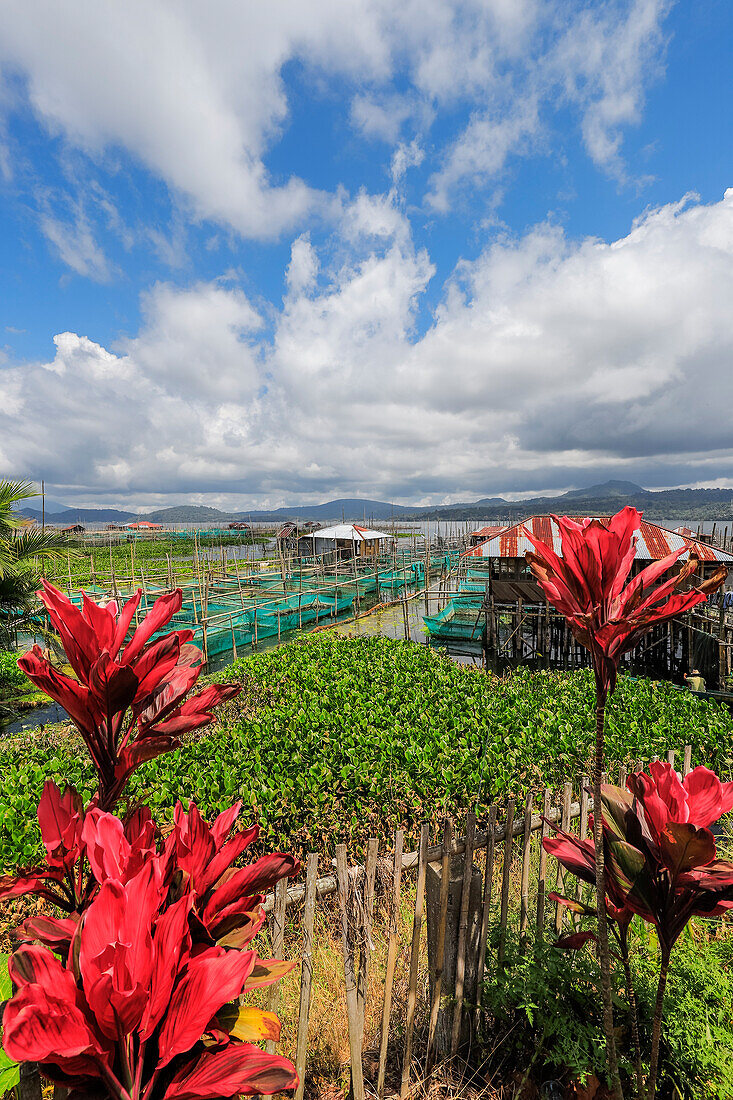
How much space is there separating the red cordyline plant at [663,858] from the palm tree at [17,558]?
8.23m

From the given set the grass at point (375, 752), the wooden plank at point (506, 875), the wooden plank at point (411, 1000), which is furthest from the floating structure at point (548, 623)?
the wooden plank at point (411, 1000)

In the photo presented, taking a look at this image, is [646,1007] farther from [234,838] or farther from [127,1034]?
[127,1034]

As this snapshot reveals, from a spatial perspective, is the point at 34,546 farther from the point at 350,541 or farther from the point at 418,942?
the point at 350,541

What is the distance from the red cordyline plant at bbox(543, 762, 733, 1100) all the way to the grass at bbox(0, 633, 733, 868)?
266 centimetres

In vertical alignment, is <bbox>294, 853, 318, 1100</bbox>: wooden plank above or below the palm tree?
below

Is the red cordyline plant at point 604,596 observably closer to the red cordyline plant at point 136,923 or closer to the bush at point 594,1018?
the bush at point 594,1018

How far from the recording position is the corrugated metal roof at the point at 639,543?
1120 cm

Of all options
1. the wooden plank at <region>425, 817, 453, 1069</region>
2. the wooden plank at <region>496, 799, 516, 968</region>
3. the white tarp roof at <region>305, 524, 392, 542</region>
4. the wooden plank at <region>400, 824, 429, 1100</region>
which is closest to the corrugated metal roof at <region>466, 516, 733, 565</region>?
the wooden plank at <region>496, 799, 516, 968</region>

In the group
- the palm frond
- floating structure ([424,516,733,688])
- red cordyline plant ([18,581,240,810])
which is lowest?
floating structure ([424,516,733,688])

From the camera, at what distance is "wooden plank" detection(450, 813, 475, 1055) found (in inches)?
84.0

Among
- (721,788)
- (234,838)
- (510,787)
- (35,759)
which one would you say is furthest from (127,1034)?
(35,759)

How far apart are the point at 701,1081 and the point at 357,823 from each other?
246 centimetres

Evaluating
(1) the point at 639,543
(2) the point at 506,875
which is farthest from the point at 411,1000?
(1) the point at 639,543

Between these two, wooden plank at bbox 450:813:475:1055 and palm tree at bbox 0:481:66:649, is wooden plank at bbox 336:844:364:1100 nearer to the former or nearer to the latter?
wooden plank at bbox 450:813:475:1055
